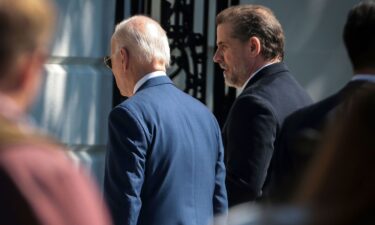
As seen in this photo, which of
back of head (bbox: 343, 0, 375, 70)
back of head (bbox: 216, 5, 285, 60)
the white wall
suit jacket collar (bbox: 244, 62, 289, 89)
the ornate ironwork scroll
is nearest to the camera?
back of head (bbox: 343, 0, 375, 70)

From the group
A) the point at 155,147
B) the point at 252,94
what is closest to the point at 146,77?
the point at 155,147

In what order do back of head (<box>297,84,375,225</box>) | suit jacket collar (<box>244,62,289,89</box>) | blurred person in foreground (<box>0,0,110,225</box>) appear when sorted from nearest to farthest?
back of head (<box>297,84,375,225</box>)
blurred person in foreground (<box>0,0,110,225</box>)
suit jacket collar (<box>244,62,289,89</box>)

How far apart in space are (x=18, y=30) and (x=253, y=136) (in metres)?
2.45

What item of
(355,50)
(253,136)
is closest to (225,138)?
(253,136)

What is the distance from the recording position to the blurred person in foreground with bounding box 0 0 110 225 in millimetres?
1996

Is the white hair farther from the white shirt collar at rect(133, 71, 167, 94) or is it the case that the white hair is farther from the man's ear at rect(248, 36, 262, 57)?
the man's ear at rect(248, 36, 262, 57)

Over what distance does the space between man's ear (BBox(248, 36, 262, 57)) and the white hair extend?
0.55 metres

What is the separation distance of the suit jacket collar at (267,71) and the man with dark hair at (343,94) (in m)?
1.38

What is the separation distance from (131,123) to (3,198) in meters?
2.07

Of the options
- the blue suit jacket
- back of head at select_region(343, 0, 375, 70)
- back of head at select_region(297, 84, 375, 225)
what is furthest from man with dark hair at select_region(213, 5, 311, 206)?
back of head at select_region(297, 84, 375, 225)

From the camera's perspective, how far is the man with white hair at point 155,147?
13.3 ft

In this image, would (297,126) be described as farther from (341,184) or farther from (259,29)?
(259,29)

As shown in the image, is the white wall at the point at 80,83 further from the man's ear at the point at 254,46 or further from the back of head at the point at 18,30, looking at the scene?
the back of head at the point at 18,30

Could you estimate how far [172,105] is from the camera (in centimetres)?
425
